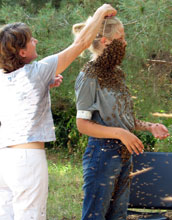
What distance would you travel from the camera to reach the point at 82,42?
224cm

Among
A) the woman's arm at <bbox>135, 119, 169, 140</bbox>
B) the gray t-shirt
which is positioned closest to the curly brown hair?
the gray t-shirt

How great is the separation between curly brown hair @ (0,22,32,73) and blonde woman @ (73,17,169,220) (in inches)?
16.8

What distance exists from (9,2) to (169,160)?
17.7ft

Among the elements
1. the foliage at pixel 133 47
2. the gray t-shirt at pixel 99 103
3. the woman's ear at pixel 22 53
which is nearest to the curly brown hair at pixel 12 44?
the woman's ear at pixel 22 53

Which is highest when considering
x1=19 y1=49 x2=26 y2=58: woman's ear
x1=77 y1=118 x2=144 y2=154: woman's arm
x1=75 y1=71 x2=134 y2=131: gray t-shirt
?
x1=19 y1=49 x2=26 y2=58: woman's ear

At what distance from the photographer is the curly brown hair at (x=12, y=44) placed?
2176mm

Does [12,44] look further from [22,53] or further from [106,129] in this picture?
[106,129]

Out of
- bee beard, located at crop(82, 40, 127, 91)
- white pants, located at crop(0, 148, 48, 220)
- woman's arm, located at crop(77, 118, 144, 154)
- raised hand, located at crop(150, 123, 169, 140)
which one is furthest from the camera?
raised hand, located at crop(150, 123, 169, 140)

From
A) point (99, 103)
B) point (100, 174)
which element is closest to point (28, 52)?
point (99, 103)

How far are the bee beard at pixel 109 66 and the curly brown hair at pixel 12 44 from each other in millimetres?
443

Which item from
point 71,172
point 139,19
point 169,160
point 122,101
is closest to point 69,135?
point 71,172

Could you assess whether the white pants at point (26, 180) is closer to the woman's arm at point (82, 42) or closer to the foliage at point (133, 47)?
the woman's arm at point (82, 42)

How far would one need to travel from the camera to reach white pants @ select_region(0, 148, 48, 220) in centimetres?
217

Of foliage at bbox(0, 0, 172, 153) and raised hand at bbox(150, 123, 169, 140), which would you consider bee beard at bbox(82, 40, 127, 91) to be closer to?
raised hand at bbox(150, 123, 169, 140)
